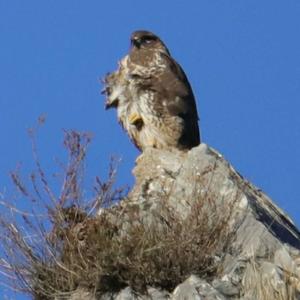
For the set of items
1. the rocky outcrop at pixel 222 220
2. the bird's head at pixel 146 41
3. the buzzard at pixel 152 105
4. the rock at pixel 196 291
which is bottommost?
the rock at pixel 196 291

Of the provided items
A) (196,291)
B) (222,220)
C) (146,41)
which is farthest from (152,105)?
(196,291)

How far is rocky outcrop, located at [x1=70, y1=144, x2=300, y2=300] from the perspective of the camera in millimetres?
12328

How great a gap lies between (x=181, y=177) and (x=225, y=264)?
1.66 metres

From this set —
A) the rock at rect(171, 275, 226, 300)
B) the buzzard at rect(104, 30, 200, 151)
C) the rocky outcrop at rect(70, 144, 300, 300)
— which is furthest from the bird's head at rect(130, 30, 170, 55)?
the rock at rect(171, 275, 226, 300)

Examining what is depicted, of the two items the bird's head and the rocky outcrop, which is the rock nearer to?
the rocky outcrop

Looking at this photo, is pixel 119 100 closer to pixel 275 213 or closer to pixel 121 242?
pixel 275 213

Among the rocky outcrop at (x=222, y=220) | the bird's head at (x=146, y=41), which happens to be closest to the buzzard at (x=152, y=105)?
the bird's head at (x=146, y=41)

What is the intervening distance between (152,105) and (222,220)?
385 centimetres

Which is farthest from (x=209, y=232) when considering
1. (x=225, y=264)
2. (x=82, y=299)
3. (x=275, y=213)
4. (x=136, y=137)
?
(x=136, y=137)

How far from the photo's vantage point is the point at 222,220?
1331 cm

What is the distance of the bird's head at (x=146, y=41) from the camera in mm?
17625

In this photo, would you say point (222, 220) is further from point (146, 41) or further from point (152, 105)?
point (146, 41)

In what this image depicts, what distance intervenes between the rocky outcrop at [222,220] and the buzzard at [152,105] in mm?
1267

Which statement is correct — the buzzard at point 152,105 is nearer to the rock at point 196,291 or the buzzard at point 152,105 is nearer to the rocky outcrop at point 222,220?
the rocky outcrop at point 222,220
